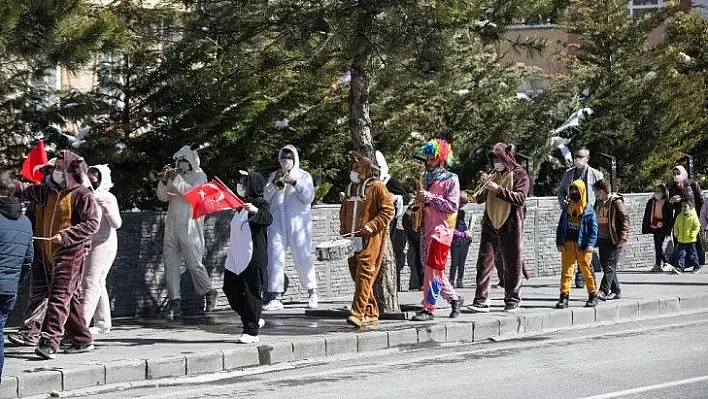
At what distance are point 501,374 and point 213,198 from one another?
10.8 feet

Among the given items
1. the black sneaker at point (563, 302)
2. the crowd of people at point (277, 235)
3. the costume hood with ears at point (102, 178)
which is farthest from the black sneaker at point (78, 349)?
the black sneaker at point (563, 302)

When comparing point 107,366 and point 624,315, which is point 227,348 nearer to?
point 107,366

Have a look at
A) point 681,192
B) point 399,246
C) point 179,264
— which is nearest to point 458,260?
point 399,246

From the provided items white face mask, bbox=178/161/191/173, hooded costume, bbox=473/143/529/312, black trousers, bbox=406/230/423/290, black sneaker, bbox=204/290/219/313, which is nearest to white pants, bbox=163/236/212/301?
black sneaker, bbox=204/290/219/313

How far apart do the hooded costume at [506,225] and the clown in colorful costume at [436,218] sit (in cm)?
87

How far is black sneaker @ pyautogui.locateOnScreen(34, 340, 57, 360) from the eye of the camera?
1180 centimetres

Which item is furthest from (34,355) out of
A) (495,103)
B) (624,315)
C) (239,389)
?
(495,103)

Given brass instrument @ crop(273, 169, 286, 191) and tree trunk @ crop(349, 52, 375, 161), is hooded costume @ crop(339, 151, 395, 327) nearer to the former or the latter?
tree trunk @ crop(349, 52, 375, 161)

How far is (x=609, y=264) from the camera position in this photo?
17.1m

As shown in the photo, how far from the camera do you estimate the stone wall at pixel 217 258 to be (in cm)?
1533

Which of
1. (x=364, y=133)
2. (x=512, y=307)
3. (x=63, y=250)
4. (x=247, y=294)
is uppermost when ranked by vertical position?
(x=364, y=133)

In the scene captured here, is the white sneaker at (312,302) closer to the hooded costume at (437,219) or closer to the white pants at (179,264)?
the white pants at (179,264)

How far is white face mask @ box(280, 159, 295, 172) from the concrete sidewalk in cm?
165

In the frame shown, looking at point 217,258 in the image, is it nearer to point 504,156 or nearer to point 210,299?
point 210,299
